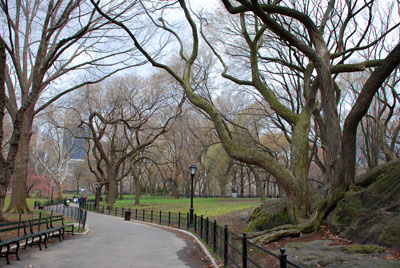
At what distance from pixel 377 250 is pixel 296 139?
5732 millimetres

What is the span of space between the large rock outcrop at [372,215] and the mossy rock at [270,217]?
247 cm

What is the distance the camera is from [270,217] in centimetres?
1263

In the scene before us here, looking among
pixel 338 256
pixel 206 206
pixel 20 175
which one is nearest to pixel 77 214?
pixel 20 175

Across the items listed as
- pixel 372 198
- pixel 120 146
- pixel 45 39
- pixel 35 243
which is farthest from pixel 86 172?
pixel 372 198

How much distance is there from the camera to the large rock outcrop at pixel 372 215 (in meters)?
7.42

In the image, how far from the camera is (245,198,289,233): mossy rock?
12.4m

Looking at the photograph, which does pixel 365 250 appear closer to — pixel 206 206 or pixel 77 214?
pixel 77 214

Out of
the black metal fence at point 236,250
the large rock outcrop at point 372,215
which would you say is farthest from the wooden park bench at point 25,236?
the large rock outcrop at point 372,215

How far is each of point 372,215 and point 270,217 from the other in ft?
15.3

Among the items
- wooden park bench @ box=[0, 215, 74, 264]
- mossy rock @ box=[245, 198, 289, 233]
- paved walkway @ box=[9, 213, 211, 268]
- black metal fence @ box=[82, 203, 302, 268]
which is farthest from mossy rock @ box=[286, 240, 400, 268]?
wooden park bench @ box=[0, 215, 74, 264]

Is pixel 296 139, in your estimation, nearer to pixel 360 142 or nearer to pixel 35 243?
pixel 35 243

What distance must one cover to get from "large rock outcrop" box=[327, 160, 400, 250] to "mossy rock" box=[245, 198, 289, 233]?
2470 millimetres

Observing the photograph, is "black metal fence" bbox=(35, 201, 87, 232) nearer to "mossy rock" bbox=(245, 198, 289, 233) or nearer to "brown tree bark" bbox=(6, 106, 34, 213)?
"brown tree bark" bbox=(6, 106, 34, 213)

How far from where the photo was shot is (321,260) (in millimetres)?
6348
